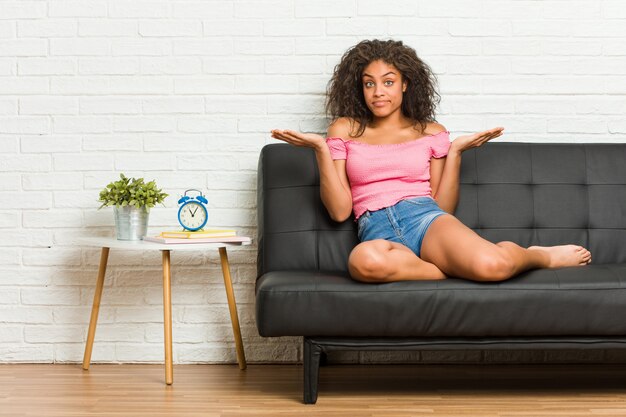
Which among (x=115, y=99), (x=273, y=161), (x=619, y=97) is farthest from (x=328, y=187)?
(x=619, y=97)

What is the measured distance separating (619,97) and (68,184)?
2.23 m

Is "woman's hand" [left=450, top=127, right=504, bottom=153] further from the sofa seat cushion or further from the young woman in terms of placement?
the sofa seat cushion

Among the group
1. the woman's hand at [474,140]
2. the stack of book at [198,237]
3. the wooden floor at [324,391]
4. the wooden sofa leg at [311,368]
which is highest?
the woman's hand at [474,140]

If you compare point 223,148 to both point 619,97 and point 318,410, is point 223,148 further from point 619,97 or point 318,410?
point 619,97

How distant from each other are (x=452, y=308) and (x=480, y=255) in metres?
0.18

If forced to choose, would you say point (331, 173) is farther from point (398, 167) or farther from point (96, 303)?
point (96, 303)

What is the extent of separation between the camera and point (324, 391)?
285 cm

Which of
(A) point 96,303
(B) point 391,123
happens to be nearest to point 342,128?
(B) point 391,123

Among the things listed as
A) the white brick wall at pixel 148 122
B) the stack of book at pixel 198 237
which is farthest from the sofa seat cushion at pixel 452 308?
the white brick wall at pixel 148 122

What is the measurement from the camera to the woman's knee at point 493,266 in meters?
2.56

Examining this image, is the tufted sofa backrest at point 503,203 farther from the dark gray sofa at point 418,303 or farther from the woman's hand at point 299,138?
the woman's hand at point 299,138

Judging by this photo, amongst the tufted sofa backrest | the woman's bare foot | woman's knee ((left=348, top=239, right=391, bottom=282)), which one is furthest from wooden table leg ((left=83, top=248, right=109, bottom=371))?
the woman's bare foot

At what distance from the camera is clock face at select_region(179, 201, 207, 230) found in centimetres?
312

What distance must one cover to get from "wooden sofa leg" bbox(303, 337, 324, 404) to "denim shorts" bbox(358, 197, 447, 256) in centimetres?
51
